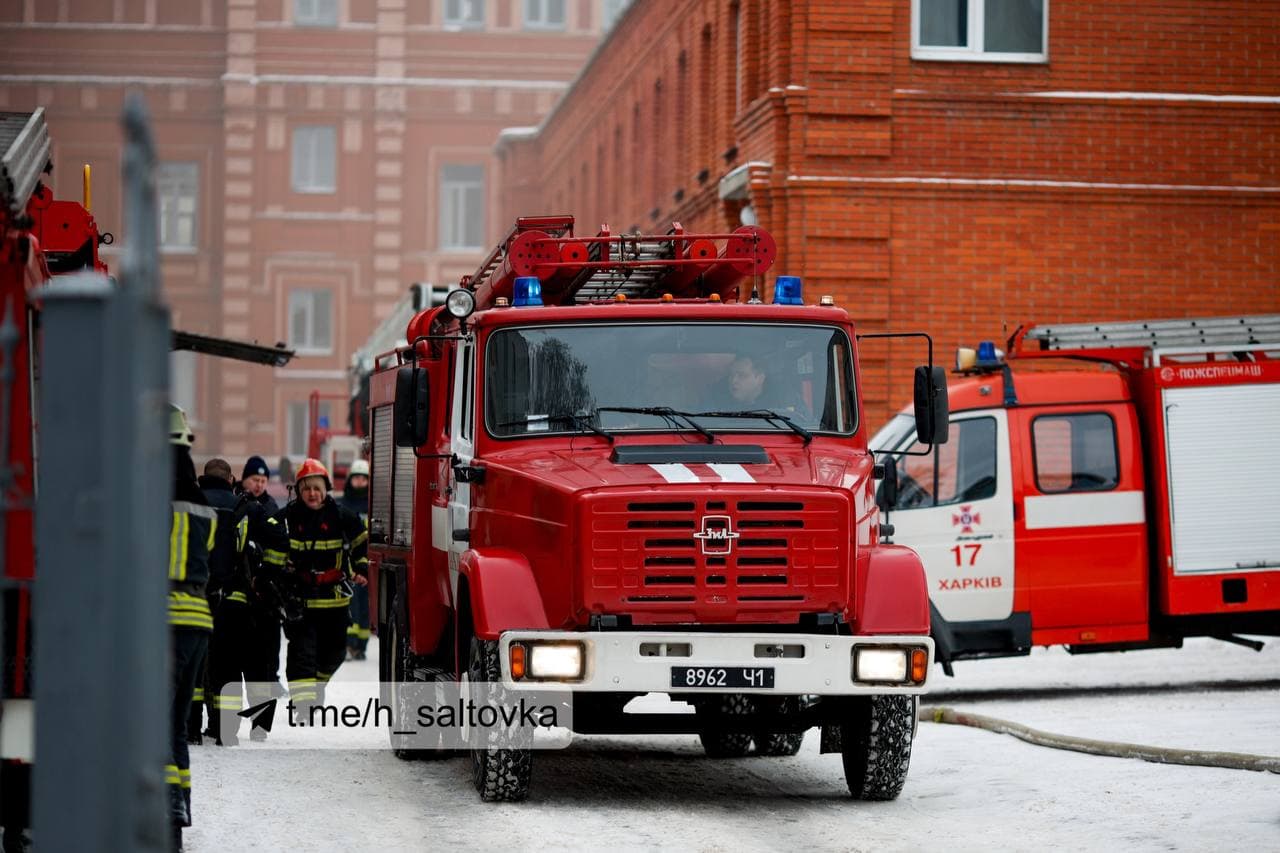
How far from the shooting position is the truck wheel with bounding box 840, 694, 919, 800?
34.4 ft

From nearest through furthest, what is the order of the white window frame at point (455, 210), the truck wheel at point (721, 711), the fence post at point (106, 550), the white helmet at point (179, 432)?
the fence post at point (106, 550) < the white helmet at point (179, 432) < the truck wheel at point (721, 711) < the white window frame at point (455, 210)

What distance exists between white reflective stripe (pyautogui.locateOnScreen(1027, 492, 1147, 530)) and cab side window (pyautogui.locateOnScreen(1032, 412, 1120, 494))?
0.07m

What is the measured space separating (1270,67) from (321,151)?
39.8m

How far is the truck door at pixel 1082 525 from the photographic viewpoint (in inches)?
642

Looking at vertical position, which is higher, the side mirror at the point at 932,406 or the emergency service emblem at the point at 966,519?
the side mirror at the point at 932,406

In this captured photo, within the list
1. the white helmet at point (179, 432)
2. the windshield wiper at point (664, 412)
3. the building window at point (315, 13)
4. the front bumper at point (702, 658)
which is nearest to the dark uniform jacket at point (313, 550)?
the windshield wiper at point (664, 412)

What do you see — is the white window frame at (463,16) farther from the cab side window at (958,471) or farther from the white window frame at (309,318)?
the cab side window at (958,471)

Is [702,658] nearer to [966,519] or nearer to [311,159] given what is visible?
[966,519]

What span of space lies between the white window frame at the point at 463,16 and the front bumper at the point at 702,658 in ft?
170

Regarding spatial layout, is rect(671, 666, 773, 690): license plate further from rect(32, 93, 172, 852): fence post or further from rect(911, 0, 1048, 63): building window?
rect(911, 0, 1048, 63): building window

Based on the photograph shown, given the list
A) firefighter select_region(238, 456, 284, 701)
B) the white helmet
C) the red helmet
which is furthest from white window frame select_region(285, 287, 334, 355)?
the white helmet

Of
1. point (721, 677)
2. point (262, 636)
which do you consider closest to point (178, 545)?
point (721, 677)

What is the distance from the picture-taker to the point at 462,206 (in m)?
60.8

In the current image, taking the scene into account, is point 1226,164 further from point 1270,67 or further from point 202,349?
point 202,349
